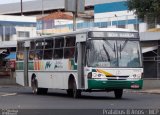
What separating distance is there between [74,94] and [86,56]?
7.22ft

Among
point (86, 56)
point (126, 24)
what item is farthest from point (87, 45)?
Answer: point (126, 24)

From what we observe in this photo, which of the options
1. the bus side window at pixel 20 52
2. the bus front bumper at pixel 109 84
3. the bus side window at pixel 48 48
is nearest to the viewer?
the bus front bumper at pixel 109 84

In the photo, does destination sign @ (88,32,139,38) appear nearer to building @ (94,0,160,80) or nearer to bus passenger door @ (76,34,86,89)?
bus passenger door @ (76,34,86,89)

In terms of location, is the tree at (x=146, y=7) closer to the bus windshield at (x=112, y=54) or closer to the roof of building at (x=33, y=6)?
the bus windshield at (x=112, y=54)

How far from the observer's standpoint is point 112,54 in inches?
963

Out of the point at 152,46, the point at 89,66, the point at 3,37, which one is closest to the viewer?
the point at 89,66

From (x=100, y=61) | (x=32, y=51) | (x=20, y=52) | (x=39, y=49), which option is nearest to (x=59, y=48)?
(x=39, y=49)

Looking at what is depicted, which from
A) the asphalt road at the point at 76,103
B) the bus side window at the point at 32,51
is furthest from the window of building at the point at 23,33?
the asphalt road at the point at 76,103

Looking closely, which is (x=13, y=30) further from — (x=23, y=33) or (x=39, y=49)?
(x=39, y=49)

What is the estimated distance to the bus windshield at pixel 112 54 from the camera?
24422 millimetres

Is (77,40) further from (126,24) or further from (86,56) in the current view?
(126,24)

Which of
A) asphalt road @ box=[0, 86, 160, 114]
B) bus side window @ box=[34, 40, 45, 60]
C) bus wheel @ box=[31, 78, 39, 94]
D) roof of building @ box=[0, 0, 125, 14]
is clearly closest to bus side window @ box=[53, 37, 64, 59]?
bus side window @ box=[34, 40, 45, 60]

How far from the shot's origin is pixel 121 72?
2439 centimetres

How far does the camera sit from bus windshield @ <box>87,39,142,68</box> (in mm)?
24422
